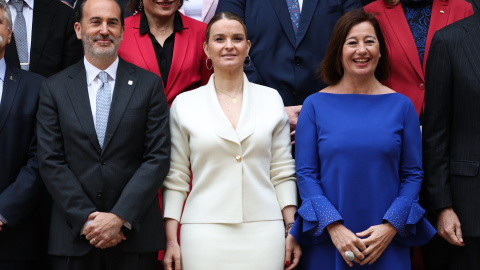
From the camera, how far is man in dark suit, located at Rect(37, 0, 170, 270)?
12.8 ft

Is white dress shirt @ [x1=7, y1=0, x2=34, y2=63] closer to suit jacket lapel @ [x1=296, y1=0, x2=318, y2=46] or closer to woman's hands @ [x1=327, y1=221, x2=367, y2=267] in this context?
suit jacket lapel @ [x1=296, y1=0, x2=318, y2=46]

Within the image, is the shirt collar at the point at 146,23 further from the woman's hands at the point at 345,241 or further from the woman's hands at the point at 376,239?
the woman's hands at the point at 376,239

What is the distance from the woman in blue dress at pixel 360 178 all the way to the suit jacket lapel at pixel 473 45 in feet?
1.34

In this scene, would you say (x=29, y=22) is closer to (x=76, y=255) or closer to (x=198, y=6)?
(x=198, y=6)

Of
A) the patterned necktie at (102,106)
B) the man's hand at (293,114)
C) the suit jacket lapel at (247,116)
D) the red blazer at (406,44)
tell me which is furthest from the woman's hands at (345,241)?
the patterned necktie at (102,106)

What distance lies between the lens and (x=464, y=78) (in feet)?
13.2

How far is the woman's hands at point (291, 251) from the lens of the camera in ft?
13.6

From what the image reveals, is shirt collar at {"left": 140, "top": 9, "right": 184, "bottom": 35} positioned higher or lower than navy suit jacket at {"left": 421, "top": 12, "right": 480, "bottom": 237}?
higher

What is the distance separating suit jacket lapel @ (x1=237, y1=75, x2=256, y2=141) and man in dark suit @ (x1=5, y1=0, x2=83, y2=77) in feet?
4.30

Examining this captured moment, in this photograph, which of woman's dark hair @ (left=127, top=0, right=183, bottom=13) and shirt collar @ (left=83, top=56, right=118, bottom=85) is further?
woman's dark hair @ (left=127, top=0, right=183, bottom=13)

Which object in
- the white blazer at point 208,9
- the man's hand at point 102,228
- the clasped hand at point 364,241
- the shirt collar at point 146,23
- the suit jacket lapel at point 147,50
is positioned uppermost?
the white blazer at point 208,9

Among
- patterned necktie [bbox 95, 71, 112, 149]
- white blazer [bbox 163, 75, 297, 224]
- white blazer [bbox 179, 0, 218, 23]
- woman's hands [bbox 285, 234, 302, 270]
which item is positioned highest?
white blazer [bbox 179, 0, 218, 23]

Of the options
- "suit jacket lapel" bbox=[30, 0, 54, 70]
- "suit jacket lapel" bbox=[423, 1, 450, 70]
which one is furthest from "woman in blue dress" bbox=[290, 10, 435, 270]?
"suit jacket lapel" bbox=[30, 0, 54, 70]

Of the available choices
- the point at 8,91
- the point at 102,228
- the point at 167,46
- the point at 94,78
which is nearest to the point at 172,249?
the point at 102,228
